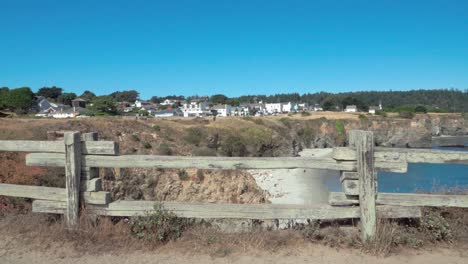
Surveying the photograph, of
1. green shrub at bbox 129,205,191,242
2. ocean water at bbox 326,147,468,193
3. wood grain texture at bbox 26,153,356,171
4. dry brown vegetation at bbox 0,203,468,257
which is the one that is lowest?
ocean water at bbox 326,147,468,193

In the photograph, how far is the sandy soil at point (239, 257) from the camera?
414cm

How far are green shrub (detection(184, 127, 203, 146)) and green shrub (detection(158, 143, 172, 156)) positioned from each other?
8337 mm

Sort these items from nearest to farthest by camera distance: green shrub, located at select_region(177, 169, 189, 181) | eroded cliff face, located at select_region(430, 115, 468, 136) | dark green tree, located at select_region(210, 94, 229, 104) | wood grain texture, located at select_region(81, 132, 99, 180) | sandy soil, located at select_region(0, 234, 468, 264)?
sandy soil, located at select_region(0, 234, 468, 264), wood grain texture, located at select_region(81, 132, 99, 180), green shrub, located at select_region(177, 169, 189, 181), eroded cliff face, located at select_region(430, 115, 468, 136), dark green tree, located at select_region(210, 94, 229, 104)

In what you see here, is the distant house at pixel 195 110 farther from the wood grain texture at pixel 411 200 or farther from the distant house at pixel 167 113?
the wood grain texture at pixel 411 200

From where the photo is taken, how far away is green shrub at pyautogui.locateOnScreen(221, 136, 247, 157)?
158ft

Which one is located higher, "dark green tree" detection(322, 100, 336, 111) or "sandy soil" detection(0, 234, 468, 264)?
"dark green tree" detection(322, 100, 336, 111)

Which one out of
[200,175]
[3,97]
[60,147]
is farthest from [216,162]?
[3,97]

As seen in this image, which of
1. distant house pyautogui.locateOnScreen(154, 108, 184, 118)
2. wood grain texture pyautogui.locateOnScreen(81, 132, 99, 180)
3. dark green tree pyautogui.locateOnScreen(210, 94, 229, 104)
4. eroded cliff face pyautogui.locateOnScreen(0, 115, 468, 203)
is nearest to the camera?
wood grain texture pyautogui.locateOnScreen(81, 132, 99, 180)

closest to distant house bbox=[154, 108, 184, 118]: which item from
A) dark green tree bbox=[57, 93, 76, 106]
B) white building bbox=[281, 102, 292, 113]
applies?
dark green tree bbox=[57, 93, 76, 106]

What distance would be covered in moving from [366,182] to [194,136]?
4051cm

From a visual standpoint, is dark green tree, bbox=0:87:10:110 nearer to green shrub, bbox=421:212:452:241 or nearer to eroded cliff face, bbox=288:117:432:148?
eroded cliff face, bbox=288:117:432:148

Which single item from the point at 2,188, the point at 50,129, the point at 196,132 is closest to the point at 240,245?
the point at 2,188

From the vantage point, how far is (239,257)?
4.23 meters

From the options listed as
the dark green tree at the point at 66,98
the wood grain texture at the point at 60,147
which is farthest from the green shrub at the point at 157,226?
the dark green tree at the point at 66,98
